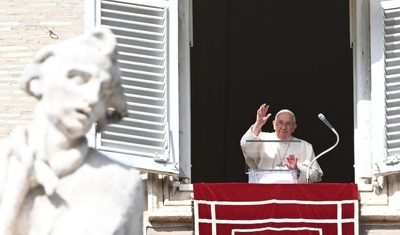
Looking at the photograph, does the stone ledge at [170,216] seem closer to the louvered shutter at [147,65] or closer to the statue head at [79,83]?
the louvered shutter at [147,65]

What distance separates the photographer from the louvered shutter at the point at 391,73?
742 inches

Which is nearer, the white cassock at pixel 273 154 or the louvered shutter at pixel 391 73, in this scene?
the louvered shutter at pixel 391 73

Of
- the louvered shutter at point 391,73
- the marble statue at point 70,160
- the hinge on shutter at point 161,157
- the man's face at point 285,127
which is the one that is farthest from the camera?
the man's face at point 285,127

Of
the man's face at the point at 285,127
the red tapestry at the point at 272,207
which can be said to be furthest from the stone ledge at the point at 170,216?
the man's face at the point at 285,127

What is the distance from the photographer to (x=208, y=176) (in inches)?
984

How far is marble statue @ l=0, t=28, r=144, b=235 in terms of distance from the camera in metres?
9.36

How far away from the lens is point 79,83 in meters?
9.48

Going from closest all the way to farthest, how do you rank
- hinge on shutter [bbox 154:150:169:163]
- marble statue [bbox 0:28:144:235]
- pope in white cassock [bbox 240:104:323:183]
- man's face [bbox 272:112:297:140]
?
marble statue [bbox 0:28:144:235] → hinge on shutter [bbox 154:150:169:163] → pope in white cassock [bbox 240:104:323:183] → man's face [bbox 272:112:297:140]

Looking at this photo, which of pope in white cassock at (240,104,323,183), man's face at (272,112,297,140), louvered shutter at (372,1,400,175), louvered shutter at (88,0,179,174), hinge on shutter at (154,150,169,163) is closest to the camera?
hinge on shutter at (154,150,169,163)

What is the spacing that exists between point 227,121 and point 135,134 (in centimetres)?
661

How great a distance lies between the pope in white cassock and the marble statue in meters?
9.36

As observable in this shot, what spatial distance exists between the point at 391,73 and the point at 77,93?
962cm

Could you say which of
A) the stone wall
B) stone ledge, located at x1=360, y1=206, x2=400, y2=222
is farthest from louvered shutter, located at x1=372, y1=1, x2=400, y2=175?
the stone wall

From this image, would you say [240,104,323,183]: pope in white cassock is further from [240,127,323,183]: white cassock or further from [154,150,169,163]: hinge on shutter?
[154,150,169,163]: hinge on shutter
